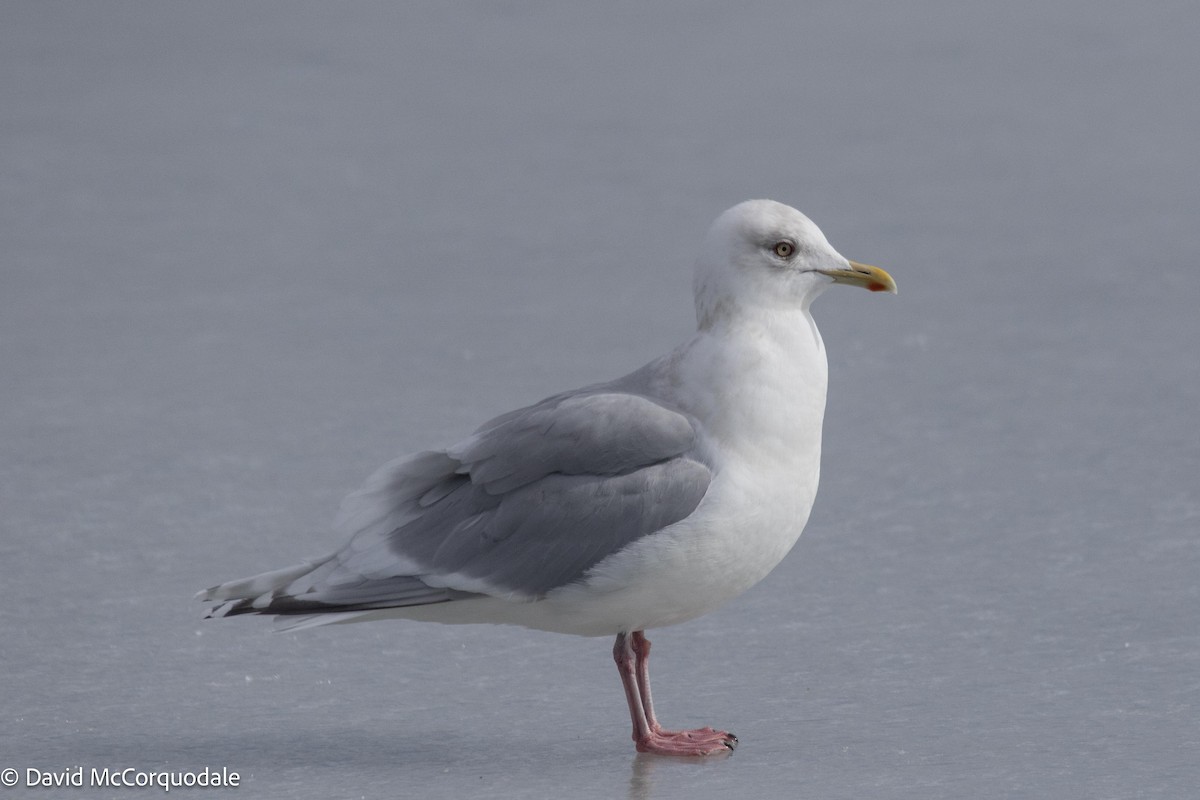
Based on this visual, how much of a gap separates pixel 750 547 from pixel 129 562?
2.02 m

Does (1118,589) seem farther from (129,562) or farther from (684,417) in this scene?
(129,562)

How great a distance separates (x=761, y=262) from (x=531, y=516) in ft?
2.32

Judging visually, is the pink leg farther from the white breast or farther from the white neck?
the white neck

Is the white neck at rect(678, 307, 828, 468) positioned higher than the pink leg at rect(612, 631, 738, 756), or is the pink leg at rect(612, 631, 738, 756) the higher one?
the white neck at rect(678, 307, 828, 468)

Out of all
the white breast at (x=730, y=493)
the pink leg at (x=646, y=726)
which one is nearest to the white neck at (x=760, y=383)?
the white breast at (x=730, y=493)

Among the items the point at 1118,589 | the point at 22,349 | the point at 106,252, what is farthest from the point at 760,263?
the point at 106,252

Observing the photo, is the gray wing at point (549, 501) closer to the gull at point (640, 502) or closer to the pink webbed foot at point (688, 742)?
the gull at point (640, 502)

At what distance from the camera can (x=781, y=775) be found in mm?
3561

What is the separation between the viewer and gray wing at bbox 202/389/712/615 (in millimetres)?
3662

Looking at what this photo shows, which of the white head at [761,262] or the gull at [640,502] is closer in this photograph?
the gull at [640,502]

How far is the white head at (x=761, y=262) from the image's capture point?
3818mm

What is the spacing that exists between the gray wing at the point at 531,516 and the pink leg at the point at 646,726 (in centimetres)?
26

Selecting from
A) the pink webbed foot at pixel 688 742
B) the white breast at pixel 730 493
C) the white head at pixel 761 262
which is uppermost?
the white head at pixel 761 262

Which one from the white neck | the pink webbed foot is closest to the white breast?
the white neck
